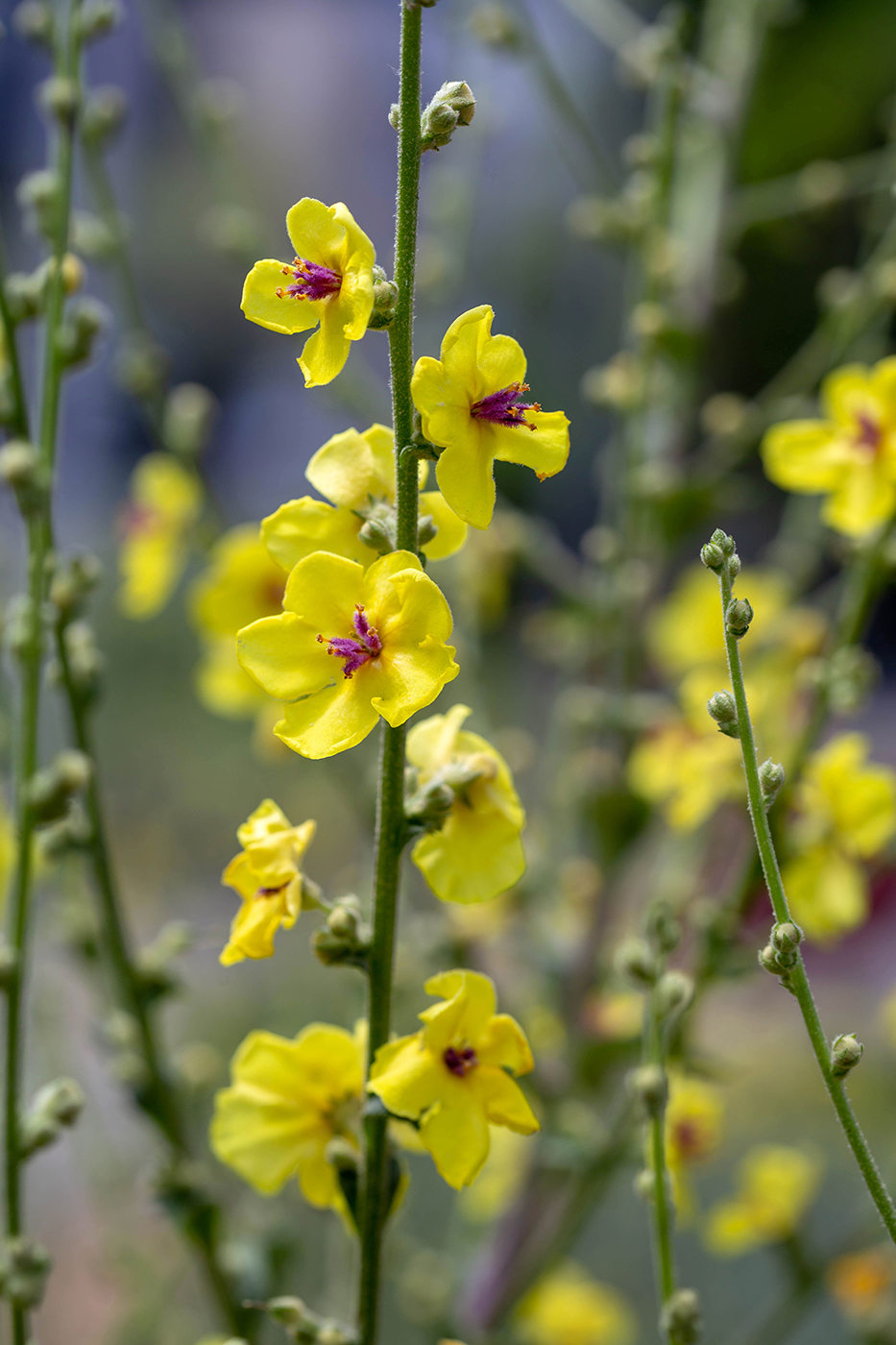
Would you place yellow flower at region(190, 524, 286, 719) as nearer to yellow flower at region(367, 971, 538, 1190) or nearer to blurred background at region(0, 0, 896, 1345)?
blurred background at region(0, 0, 896, 1345)

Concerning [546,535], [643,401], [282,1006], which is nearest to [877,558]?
[643,401]

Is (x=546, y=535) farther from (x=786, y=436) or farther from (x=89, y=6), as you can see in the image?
(x=89, y=6)

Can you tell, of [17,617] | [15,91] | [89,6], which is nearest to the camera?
[17,617]

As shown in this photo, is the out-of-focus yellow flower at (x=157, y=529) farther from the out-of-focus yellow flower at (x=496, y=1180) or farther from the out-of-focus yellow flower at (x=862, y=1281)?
the out-of-focus yellow flower at (x=862, y=1281)

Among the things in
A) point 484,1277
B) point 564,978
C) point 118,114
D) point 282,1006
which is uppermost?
point 118,114

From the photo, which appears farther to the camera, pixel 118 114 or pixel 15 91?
pixel 15 91

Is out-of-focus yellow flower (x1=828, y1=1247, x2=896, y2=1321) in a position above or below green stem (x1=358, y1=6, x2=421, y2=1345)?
below

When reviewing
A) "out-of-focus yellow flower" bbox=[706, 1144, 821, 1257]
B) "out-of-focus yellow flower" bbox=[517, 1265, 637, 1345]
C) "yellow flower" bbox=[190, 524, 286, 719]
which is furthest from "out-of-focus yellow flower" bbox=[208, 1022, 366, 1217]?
"out-of-focus yellow flower" bbox=[517, 1265, 637, 1345]
